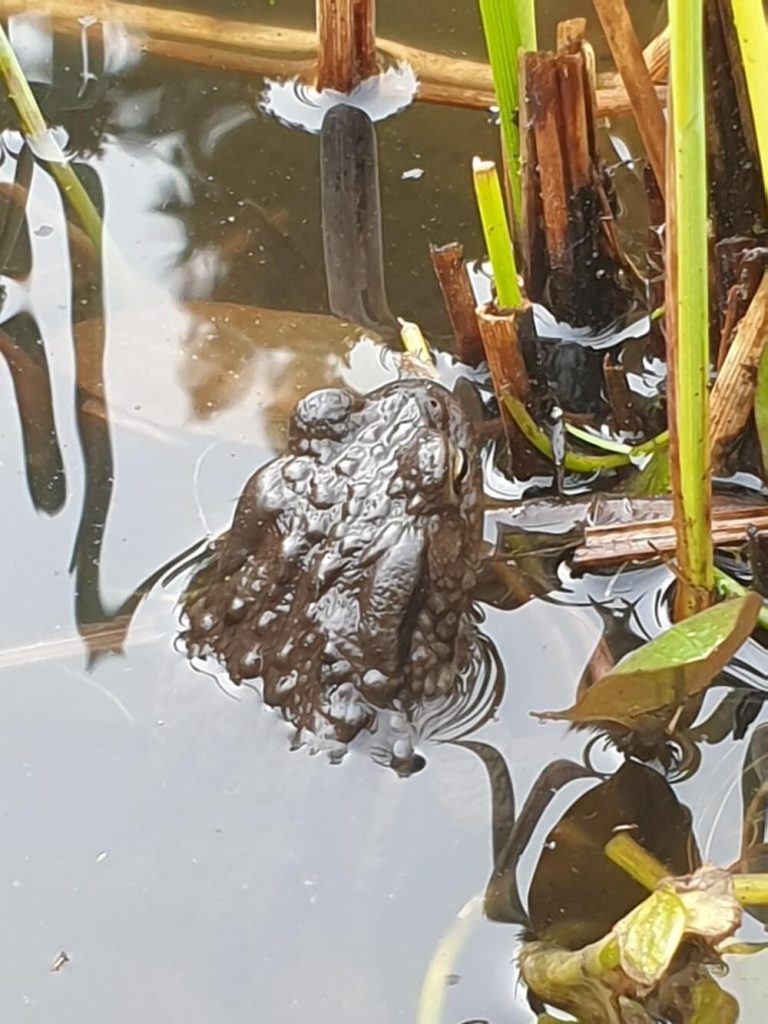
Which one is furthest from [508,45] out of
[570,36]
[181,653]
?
[181,653]

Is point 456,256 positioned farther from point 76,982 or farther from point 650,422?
point 76,982

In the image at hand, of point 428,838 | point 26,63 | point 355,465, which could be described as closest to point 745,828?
point 428,838

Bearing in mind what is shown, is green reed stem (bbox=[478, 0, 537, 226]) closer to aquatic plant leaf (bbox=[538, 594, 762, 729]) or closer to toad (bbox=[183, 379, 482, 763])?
toad (bbox=[183, 379, 482, 763])

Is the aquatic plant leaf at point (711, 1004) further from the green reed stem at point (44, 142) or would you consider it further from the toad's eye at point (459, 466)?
the green reed stem at point (44, 142)

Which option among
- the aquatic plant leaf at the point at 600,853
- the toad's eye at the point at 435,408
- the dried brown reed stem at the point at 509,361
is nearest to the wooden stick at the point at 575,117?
the dried brown reed stem at the point at 509,361

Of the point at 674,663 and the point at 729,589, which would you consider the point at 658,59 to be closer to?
the point at 729,589

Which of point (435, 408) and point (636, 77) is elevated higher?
point (636, 77)

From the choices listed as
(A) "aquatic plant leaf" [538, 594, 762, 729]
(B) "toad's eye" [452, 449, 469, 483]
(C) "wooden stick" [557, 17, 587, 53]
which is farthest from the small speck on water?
(C) "wooden stick" [557, 17, 587, 53]
